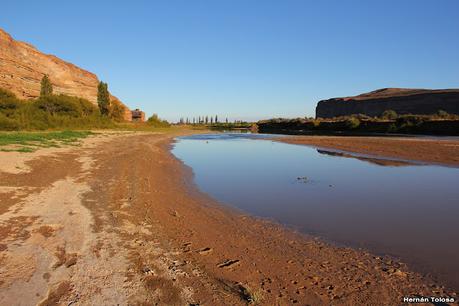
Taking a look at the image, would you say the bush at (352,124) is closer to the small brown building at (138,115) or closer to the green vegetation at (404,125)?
the green vegetation at (404,125)

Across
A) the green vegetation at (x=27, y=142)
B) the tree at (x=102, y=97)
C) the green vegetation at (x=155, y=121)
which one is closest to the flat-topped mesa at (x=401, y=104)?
the green vegetation at (x=155, y=121)

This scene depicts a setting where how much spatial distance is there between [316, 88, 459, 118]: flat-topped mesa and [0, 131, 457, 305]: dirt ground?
116037mm

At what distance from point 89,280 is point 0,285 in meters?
0.98

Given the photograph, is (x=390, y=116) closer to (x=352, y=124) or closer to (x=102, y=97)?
(x=352, y=124)

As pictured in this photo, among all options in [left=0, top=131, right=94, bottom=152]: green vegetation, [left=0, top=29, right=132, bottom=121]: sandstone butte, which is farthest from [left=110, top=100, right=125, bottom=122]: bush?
[left=0, top=131, right=94, bottom=152]: green vegetation

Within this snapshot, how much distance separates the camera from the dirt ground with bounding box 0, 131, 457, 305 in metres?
→ 3.63

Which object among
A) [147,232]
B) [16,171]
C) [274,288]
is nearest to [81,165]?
[16,171]

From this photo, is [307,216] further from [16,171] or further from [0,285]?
[16,171]

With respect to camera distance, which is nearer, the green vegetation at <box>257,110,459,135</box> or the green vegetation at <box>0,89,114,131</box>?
the green vegetation at <box>0,89,114,131</box>

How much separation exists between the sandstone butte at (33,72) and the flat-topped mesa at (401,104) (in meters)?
109

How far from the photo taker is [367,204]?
8.35 metres

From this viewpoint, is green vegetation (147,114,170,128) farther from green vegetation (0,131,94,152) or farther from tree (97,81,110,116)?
green vegetation (0,131,94,152)

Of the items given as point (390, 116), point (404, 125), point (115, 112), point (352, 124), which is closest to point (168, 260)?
point (404, 125)

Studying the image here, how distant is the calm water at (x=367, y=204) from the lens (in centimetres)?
539
